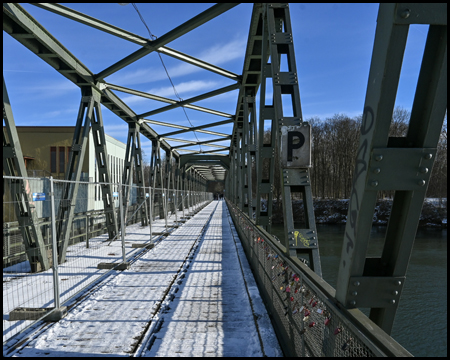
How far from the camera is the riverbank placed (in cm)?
3328

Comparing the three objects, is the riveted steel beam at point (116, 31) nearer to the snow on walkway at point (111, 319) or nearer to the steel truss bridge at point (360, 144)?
the steel truss bridge at point (360, 144)

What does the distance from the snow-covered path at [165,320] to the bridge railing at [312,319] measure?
365 millimetres

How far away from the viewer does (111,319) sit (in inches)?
189

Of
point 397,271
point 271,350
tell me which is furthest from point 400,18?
point 271,350

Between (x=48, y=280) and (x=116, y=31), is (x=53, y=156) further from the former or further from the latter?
(x=48, y=280)

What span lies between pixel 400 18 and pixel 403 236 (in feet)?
4.26

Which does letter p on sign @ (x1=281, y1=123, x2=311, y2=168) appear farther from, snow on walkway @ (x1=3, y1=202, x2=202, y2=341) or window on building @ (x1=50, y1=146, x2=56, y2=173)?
window on building @ (x1=50, y1=146, x2=56, y2=173)

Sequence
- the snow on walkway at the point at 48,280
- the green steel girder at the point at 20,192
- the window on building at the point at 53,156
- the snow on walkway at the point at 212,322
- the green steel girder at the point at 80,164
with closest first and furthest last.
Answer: the snow on walkway at the point at 212,322 → the snow on walkway at the point at 48,280 → the green steel girder at the point at 20,192 → the green steel girder at the point at 80,164 → the window on building at the point at 53,156

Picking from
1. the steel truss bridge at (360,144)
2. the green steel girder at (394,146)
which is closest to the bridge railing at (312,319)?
the steel truss bridge at (360,144)

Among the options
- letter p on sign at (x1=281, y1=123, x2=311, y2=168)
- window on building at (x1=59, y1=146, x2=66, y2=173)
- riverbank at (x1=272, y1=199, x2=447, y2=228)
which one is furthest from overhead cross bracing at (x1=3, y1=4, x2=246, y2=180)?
riverbank at (x1=272, y1=199, x2=447, y2=228)

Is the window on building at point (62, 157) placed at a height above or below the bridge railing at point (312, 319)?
above

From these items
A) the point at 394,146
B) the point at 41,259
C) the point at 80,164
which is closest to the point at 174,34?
the point at 80,164

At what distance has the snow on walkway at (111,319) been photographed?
3.89 meters

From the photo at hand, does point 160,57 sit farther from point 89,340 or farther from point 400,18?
point 400,18
